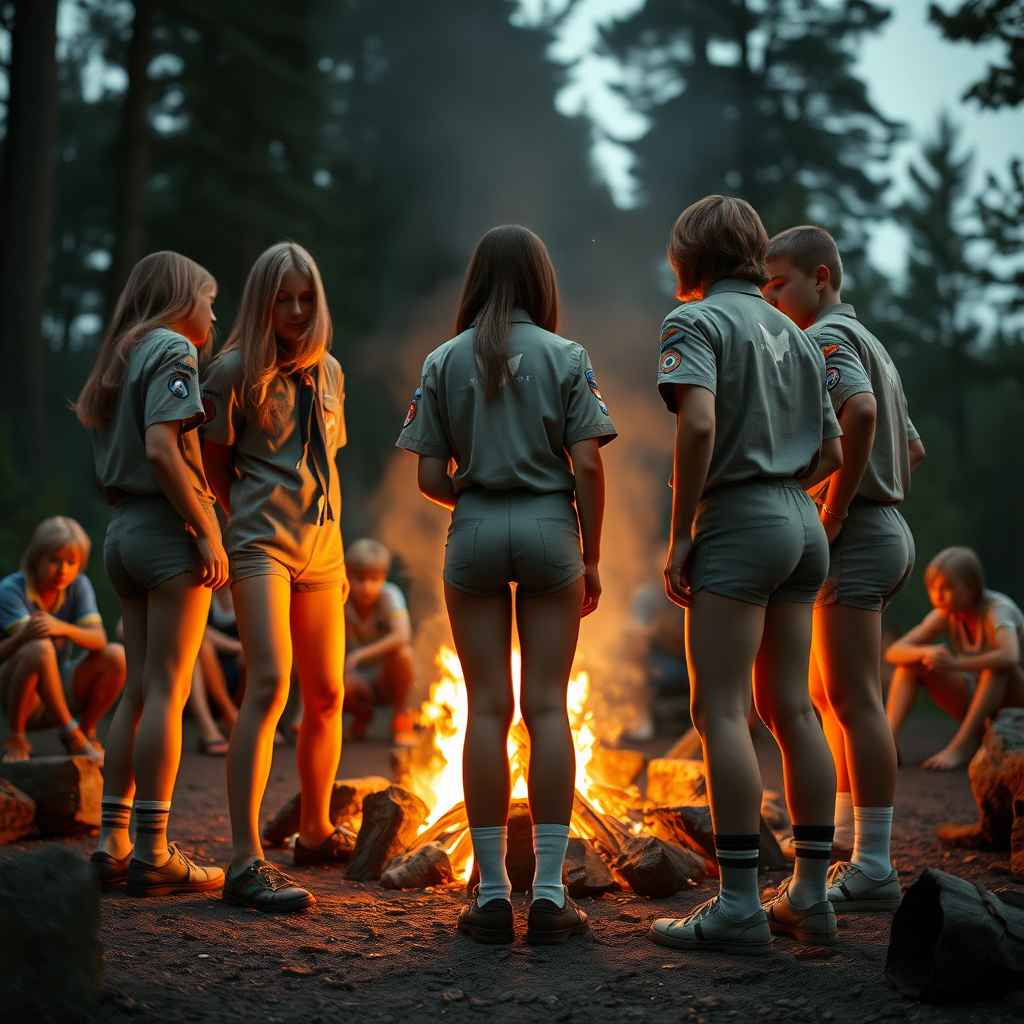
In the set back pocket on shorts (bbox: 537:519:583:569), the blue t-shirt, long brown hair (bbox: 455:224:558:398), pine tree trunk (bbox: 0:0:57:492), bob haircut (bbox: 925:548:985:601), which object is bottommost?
the blue t-shirt

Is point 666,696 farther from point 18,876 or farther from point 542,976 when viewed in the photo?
point 18,876

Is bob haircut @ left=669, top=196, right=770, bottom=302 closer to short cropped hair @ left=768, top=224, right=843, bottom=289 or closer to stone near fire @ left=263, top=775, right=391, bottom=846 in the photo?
short cropped hair @ left=768, top=224, right=843, bottom=289

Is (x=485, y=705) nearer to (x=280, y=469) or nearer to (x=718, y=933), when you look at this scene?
(x=718, y=933)

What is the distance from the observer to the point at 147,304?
3982 millimetres

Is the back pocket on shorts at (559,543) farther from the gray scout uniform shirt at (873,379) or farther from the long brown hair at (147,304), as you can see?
the long brown hair at (147,304)

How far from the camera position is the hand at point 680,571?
317cm

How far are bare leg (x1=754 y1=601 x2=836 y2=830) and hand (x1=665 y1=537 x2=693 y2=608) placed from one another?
256mm

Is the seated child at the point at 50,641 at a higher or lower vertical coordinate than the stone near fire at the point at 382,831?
higher

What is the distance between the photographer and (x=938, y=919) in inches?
108

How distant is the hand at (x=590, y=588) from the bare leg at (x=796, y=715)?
524 millimetres

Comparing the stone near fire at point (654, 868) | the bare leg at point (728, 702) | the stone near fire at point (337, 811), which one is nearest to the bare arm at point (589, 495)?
the bare leg at point (728, 702)

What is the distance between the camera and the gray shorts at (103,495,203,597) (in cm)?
373

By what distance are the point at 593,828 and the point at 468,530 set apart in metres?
1.72

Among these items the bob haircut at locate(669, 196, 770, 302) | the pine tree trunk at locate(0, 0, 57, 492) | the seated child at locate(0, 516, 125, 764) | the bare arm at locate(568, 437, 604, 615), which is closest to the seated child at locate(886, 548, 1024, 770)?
the bob haircut at locate(669, 196, 770, 302)
